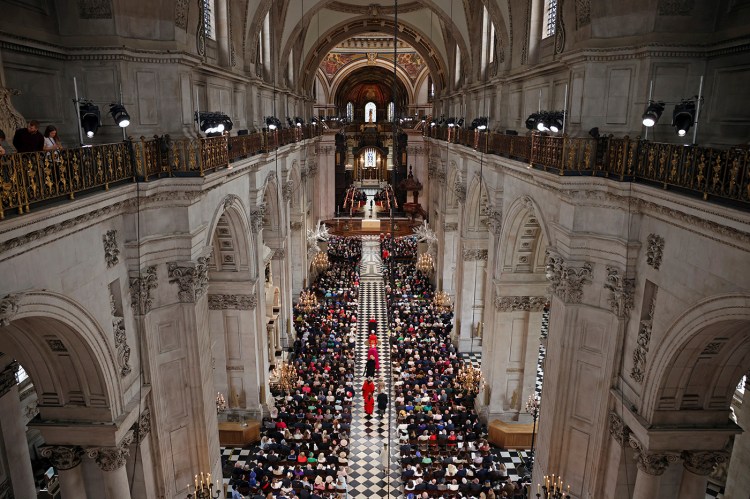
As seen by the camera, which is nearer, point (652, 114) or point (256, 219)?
point (652, 114)

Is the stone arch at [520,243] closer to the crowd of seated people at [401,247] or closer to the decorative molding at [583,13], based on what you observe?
the decorative molding at [583,13]

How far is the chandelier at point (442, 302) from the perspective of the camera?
2669 centimetres

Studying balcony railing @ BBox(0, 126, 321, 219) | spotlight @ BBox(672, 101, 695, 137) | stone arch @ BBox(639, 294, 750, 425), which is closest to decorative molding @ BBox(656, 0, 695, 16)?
spotlight @ BBox(672, 101, 695, 137)

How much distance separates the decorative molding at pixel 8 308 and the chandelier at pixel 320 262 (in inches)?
1060

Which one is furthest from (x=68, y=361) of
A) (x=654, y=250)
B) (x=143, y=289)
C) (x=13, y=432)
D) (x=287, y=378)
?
(x=287, y=378)

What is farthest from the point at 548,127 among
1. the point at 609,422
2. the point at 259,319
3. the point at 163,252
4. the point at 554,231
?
the point at 259,319

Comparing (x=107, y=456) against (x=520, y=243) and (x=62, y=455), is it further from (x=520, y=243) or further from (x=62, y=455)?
(x=520, y=243)

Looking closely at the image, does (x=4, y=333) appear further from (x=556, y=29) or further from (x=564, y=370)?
(x=556, y=29)

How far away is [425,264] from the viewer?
109ft

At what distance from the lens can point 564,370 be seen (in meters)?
11.1

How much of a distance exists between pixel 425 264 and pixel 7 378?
25.7 meters

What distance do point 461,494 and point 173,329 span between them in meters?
8.41

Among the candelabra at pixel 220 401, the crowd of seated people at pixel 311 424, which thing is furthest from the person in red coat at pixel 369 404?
the candelabra at pixel 220 401

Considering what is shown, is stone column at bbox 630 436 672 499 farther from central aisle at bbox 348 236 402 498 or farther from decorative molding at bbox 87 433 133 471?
decorative molding at bbox 87 433 133 471
